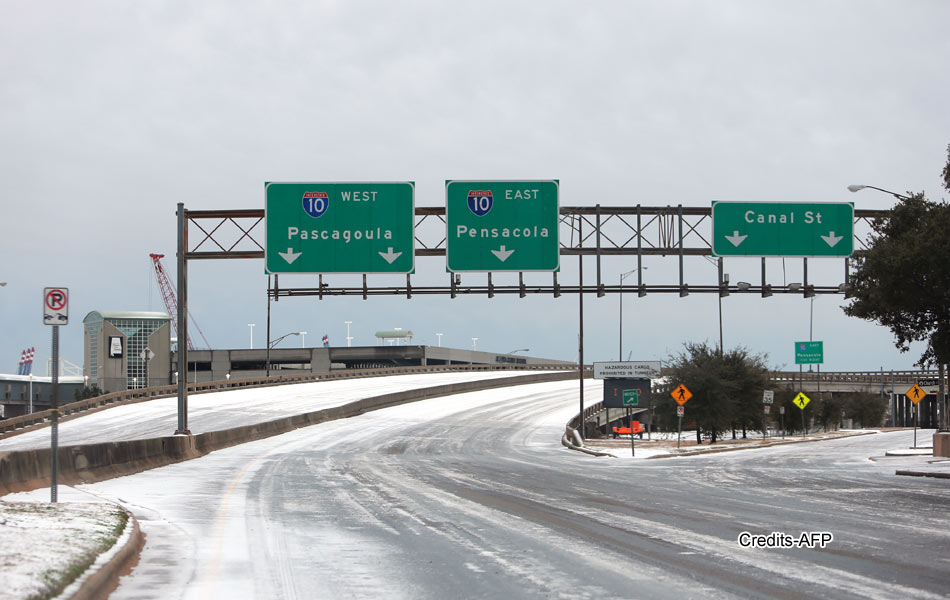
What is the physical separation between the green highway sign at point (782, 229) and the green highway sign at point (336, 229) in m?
10.4

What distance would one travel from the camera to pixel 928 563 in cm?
1013

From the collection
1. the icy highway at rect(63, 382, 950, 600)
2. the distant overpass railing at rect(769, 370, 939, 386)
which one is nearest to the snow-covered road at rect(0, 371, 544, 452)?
the icy highway at rect(63, 382, 950, 600)

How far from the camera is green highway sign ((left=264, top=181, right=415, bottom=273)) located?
103ft

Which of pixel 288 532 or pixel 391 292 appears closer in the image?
pixel 288 532

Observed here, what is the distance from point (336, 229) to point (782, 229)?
14671 millimetres

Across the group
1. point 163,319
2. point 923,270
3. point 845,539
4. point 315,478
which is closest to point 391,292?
point 315,478

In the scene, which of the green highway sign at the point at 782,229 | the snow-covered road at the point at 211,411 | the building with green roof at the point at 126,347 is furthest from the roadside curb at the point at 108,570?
the building with green roof at the point at 126,347

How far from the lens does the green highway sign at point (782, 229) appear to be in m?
32.4

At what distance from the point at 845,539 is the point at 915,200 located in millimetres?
18240

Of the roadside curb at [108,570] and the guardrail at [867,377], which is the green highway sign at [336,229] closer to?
the roadside curb at [108,570]

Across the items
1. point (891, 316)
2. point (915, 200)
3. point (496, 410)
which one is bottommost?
point (496, 410)

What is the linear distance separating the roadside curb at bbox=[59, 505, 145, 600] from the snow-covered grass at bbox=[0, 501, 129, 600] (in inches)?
3.1

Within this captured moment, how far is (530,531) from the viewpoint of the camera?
13.0 meters

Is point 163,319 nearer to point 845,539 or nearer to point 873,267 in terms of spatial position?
point 873,267
